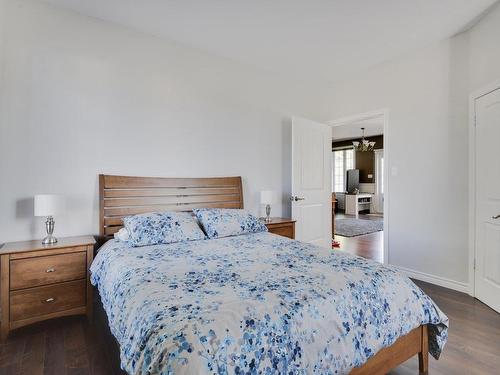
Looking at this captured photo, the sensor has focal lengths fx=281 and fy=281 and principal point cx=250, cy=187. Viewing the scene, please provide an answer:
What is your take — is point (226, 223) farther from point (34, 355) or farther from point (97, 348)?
point (34, 355)

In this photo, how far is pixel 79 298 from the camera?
7.52 ft

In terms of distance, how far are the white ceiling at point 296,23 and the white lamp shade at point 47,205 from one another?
172 cm

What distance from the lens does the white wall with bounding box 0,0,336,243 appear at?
2375 millimetres

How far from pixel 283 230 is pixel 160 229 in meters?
1.62

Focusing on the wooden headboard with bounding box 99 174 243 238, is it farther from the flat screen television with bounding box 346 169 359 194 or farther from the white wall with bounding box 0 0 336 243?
the flat screen television with bounding box 346 169 359 194

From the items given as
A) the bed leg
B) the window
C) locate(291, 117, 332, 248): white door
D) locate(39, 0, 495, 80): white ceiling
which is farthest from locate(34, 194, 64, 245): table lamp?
the window

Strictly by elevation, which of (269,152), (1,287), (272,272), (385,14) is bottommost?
(1,287)

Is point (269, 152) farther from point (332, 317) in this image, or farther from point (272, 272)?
point (332, 317)

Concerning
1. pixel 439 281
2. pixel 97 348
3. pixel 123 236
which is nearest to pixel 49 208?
pixel 123 236

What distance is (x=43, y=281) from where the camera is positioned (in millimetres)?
2164

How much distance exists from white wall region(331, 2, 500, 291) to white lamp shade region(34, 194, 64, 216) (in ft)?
11.9

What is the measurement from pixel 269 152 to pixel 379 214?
6.69 metres

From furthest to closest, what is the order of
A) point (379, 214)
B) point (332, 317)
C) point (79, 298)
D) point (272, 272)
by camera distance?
point (379, 214)
point (79, 298)
point (272, 272)
point (332, 317)

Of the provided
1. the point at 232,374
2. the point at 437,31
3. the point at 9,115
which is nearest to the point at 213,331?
the point at 232,374
